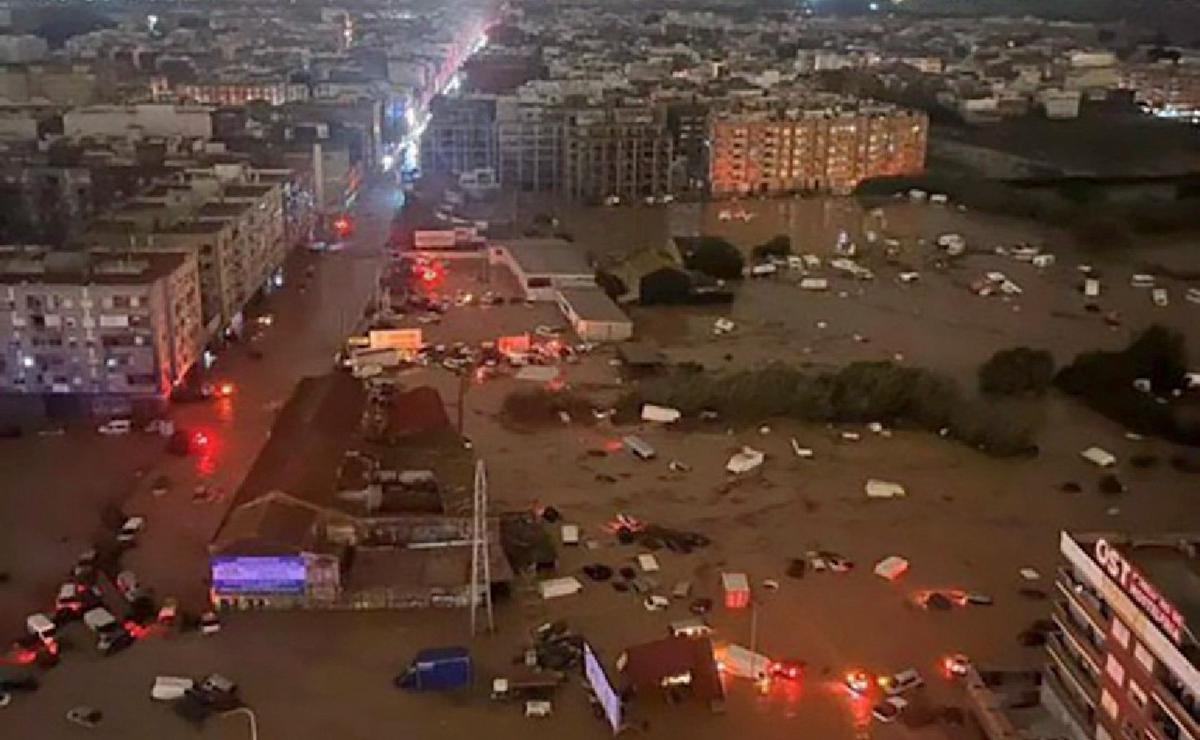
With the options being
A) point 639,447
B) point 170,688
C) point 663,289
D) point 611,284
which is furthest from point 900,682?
point 611,284

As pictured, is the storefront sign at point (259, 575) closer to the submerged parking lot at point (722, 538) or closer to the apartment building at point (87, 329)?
the submerged parking lot at point (722, 538)

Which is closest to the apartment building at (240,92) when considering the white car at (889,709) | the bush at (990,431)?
the bush at (990,431)

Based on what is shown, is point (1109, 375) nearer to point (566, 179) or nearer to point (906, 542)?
point (906, 542)

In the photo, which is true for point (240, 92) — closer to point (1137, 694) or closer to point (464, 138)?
point (464, 138)

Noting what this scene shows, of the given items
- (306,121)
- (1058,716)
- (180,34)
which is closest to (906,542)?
(1058,716)

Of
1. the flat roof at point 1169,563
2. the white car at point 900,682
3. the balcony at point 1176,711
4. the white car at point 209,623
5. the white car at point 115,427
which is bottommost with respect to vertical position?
the white car at point 900,682

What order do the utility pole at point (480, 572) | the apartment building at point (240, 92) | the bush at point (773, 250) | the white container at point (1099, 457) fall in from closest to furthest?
the utility pole at point (480, 572), the white container at point (1099, 457), the bush at point (773, 250), the apartment building at point (240, 92)

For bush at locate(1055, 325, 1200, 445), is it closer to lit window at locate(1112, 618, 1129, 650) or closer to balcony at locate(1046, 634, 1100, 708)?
balcony at locate(1046, 634, 1100, 708)
